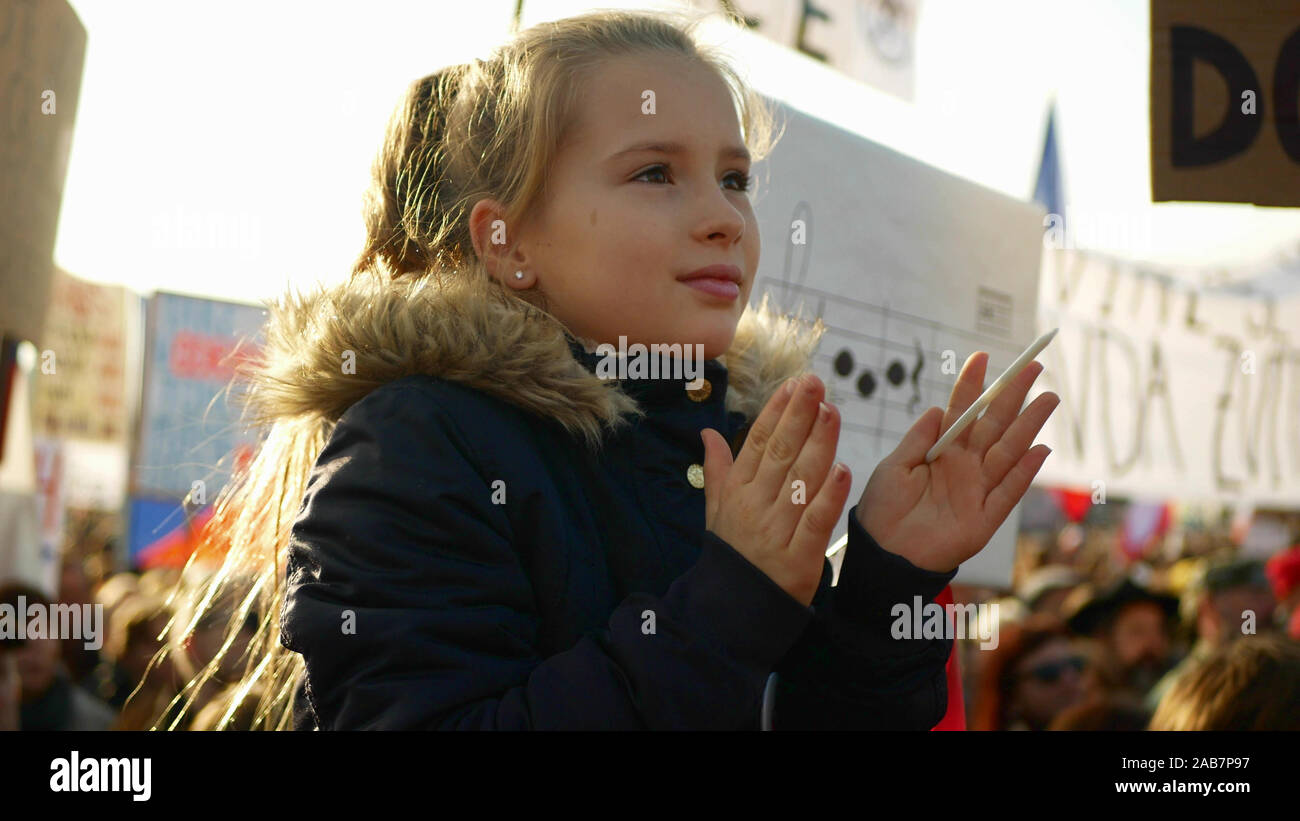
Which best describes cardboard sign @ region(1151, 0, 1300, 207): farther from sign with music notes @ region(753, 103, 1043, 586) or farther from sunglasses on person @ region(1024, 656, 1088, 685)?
sunglasses on person @ region(1024, 656, 1088, 685)

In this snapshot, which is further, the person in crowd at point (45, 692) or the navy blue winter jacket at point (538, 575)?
the person in crowd at point (45, 692)

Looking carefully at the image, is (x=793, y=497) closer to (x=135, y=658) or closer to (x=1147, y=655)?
(x=135, y=658)

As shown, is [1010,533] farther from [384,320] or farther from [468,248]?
[384,320]

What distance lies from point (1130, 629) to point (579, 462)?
14.7 ft

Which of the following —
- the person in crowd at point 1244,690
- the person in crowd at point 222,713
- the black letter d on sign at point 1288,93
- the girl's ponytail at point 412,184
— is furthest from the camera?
the person in crowd at point 222,713

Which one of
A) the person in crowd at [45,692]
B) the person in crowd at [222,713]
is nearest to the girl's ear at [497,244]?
the person in crowd at [222,713]

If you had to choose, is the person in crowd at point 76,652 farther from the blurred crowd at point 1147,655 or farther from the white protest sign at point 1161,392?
the white protest sign at point 1161,392

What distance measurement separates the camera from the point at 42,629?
13.0ft

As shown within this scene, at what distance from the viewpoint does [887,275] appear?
247 centimetres

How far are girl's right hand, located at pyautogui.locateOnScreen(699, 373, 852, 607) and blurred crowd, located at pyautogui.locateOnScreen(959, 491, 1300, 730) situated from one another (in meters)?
1.62

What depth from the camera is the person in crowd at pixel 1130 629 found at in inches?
196

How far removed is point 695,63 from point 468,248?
0.38 m

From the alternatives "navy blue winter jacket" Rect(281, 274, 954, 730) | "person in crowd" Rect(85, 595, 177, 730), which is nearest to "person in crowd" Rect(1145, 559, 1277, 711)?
"person in crowd" Rect(85, 595, 177, 730)

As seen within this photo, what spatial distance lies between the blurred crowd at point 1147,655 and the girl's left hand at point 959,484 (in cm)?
139
